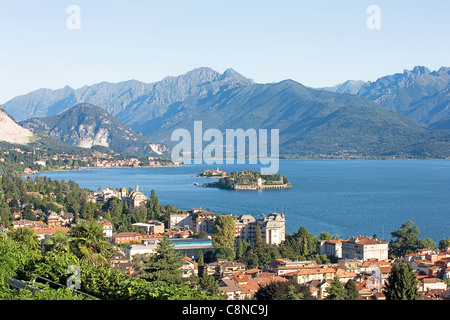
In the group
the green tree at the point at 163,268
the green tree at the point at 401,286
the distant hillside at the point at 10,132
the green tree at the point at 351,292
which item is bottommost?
the green tree at the point at 351,292

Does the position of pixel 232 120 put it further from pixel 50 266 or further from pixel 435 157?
pixel 50 266

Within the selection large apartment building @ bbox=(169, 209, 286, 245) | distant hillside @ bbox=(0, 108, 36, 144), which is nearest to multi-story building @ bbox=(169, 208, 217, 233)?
large apartment building @ bbox=(169, 209, 286, 245)

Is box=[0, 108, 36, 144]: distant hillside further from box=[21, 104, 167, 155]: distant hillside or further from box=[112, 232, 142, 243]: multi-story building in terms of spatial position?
box=[112, 232, 142, 243]: multi-story building

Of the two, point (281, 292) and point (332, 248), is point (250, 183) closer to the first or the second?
point (332, 248)

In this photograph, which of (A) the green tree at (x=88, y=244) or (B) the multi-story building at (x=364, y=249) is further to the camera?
(B) the multi-story building at (x=364, y=249)

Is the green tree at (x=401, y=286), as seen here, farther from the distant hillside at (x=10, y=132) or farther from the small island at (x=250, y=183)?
the distant hillside at (x=10, y=132)

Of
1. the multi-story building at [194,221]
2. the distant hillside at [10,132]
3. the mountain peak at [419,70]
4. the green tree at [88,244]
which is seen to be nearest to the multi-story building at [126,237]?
the multi-story building at [194,221]
